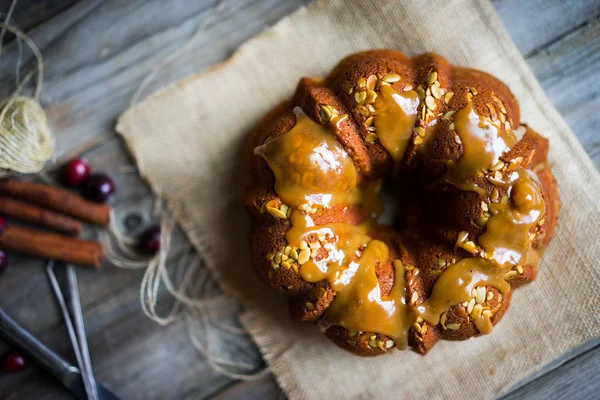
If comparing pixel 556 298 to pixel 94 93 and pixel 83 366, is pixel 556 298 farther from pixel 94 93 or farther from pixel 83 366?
pixel 94 93

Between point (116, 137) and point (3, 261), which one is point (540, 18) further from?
point (3, 261)

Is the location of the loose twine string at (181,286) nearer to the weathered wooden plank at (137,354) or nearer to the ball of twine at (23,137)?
the weathered wooden plank at (137,354)

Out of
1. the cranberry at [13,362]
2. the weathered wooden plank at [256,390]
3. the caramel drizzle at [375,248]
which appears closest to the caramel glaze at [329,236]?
the caramel drizzle at [375,248]

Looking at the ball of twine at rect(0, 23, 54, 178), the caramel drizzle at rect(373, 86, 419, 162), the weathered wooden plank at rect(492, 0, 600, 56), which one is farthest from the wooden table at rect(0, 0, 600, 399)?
the weathered wooden plank at rect(492, 0, 600, 56)

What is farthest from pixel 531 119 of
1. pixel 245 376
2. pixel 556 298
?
pixel 245 376

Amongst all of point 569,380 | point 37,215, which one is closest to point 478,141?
point 569,380

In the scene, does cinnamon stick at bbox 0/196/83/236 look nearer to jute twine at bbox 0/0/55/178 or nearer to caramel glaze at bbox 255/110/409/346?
jute twine at bbox 0/0/55/178
